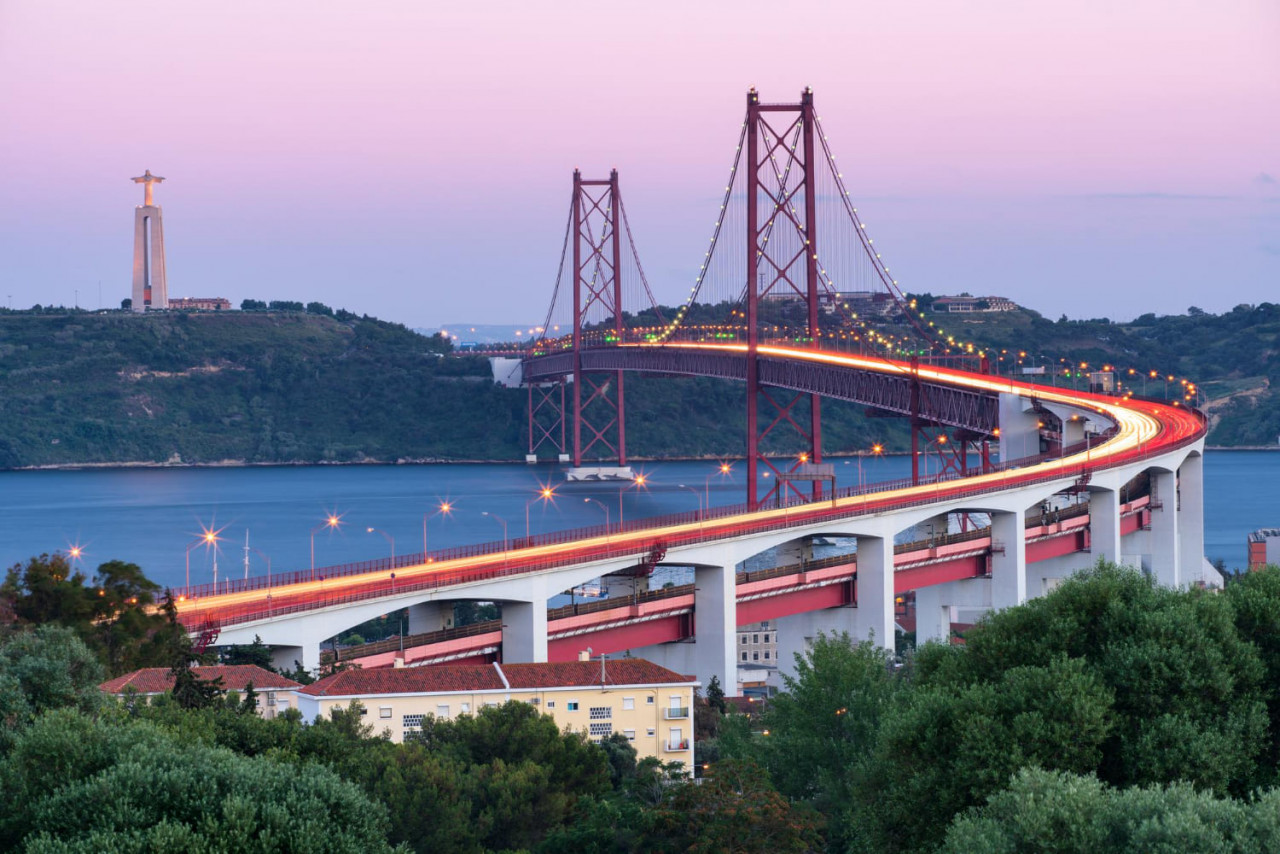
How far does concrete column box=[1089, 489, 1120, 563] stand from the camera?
48562mm

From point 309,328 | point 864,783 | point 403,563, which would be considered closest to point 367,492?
point 309,328

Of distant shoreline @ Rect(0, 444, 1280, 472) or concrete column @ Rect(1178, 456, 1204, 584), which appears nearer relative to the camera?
concrete column @ Rect(1178, 456, 1204, 584)

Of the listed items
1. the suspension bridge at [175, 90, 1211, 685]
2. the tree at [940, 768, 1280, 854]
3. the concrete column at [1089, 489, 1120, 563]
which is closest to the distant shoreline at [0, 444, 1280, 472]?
the suspension bridge at [175, 90, 1211, 685]

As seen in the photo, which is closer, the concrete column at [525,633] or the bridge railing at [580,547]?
the bridge railing at [580,547]

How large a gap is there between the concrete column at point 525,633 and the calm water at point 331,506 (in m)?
30.6

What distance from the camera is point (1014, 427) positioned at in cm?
5394

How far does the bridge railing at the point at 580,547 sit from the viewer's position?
30719mm

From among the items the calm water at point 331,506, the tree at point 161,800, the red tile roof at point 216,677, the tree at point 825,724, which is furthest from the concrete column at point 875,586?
the tree at point 161,800

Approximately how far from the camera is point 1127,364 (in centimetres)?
13700

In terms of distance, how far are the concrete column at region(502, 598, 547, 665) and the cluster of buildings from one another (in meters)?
2.97

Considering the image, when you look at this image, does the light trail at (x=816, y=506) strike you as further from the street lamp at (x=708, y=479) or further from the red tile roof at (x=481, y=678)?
the street lamp at (x=708, y=479)

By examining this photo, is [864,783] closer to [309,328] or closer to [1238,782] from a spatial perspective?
[1238,782]

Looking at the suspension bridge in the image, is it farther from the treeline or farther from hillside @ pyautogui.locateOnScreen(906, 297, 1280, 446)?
hillside @ pyautogui.locateOnScreen(906, 297, 1280, 446)

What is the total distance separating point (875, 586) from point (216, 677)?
19.7 m
